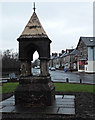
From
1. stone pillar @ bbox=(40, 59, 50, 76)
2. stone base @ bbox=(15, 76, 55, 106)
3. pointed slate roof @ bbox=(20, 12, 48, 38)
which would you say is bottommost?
stone base @ bbox=(15, 76, 55, 106)

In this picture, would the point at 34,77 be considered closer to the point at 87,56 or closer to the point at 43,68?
the point at 43,68

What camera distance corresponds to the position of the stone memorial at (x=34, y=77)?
754cm

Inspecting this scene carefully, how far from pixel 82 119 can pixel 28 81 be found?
3.24 metres

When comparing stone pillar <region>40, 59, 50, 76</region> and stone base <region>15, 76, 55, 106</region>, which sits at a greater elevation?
stone pillar <region>40, 59, 50, 76</region>

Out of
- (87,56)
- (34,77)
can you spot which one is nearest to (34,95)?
(34,77)

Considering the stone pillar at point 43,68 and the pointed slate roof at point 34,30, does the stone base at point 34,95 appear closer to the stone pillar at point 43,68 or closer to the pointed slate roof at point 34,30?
the stone pillar at point 43,68

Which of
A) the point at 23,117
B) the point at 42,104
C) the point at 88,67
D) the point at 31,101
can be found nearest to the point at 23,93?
the point at 31,101

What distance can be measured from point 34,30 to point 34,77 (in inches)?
93.1

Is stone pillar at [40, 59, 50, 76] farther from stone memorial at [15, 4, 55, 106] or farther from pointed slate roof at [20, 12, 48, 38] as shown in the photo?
pointed slate roof at [20, 12, 48, 38]

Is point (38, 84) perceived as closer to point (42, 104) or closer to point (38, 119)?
point (42, 104)

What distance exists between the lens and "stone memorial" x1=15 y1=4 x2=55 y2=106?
7543 mm

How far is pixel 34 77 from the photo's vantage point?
26.3 ft

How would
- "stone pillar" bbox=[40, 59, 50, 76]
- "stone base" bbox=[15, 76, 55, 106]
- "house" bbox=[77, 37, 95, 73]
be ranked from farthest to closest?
"house" bbox=[77, 37, 95, 73] → "stone pillar" bbox=[40, 59, 50, 76] → "stone base" bbox=[15, 76, 55, 106]

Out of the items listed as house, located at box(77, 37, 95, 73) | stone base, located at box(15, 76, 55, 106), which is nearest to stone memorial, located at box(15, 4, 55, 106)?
stone base, located at box(15, 76, 55, 106)
